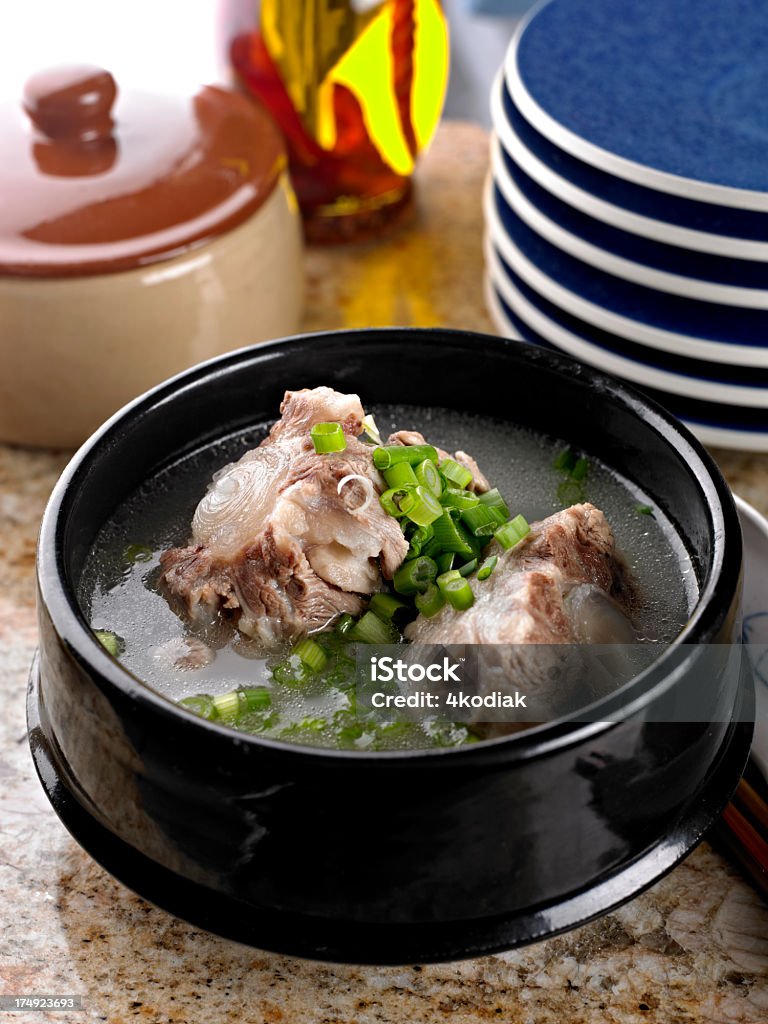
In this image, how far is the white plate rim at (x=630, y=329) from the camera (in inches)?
76.3

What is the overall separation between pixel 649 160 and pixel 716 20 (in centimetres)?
56

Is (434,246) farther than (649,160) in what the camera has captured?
Yes

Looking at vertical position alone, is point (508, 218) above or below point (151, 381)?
above

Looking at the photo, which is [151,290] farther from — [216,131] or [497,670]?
[497,670]

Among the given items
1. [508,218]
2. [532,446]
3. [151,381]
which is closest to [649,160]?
[508,218]

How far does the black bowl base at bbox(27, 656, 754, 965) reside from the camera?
1.22 meters

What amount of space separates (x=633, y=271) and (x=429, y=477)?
652mm

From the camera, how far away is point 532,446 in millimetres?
1719

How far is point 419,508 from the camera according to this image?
144 centimetres

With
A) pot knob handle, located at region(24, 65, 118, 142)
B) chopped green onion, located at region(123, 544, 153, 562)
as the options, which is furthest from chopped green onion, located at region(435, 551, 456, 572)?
Result: pot knob handle, located at region(24, 65, 118, 142)

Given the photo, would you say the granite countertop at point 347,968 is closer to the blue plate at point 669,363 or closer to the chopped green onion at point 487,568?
the chopped green onion at point 487,568

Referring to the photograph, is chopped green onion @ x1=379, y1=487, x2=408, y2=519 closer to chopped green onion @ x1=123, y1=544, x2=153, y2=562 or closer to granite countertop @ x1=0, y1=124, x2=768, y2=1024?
chopped green onion @ x1=123, y1=544, x2=153, y2=562

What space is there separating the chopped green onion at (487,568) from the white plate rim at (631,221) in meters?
0.70

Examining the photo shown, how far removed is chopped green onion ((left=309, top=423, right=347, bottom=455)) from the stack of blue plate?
69 cm
